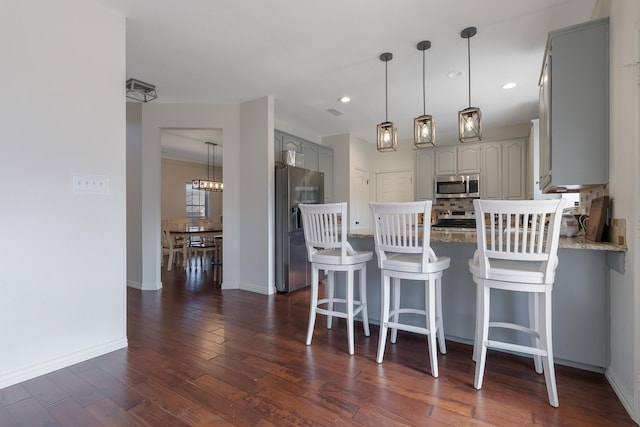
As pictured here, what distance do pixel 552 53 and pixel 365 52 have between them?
1.48 metres

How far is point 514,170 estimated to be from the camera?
4.98 meters

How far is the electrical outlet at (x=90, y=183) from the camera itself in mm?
2133

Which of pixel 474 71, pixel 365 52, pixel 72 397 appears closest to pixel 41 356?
pixel 72 397

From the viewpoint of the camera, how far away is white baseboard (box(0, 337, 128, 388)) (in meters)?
1.85

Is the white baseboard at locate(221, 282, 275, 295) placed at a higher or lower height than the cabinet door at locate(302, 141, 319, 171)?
lower

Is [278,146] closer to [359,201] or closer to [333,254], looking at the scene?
[359,201]

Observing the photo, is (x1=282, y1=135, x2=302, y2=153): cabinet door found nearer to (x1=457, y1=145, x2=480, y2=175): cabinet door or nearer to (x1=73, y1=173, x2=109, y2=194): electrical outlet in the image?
(x1=73, y1=173, x2=109, y2=194): electrical outlet

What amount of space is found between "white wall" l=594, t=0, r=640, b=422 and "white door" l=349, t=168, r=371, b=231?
4112 millimetres

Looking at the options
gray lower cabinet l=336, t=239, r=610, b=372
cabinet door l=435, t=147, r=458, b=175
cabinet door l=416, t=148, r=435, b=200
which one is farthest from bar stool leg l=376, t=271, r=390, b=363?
cabinet door l=435, t=147, r=458, b=175

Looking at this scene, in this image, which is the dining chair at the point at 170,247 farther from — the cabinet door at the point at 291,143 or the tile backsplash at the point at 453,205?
the tile backsplash at the point at 453,205

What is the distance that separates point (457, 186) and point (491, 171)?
57 centimetres

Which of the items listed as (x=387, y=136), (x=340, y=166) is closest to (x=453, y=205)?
(x=340, y=166)

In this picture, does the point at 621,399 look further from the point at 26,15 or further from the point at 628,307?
the point at 26,15

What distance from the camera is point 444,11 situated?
2.34 metres
